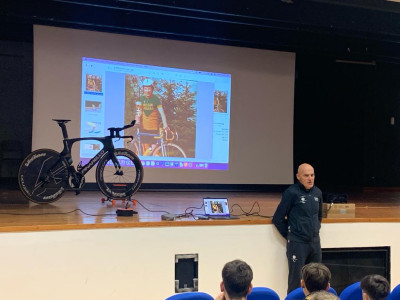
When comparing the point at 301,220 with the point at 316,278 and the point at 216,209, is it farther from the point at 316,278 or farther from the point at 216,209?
the point at 316,278

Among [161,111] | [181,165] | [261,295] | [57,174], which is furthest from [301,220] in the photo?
[161,111]

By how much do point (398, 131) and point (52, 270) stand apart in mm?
7930

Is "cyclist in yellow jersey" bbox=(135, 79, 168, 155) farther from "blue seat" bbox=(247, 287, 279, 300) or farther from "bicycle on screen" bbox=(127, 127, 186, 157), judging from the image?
A: "blue seat" bbox=(247, 287, 279, 300)

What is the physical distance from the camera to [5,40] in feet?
21.2

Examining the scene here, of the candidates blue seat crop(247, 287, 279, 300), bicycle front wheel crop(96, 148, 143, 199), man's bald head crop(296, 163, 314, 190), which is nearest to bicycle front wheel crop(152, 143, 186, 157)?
bicycle front wheel crop(96, 148, 143, 199)

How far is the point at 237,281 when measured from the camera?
1.98 m

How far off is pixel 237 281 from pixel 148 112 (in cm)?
433

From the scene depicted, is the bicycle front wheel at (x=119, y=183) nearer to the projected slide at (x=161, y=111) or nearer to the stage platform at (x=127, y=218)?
the stage platform at (x=127, y=218)

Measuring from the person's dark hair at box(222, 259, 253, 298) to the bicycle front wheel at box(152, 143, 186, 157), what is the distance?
13.5 ft

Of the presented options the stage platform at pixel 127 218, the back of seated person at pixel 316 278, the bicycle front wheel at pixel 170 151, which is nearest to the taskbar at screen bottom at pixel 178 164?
the bicycle front wheel at pixel 170 151

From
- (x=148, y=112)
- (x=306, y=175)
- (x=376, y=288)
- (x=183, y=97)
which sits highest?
(x=183, y=97)

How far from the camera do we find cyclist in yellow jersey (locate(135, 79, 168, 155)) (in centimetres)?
597

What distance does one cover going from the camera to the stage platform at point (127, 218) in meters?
3.46

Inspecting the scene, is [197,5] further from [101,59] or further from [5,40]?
[5,40]
